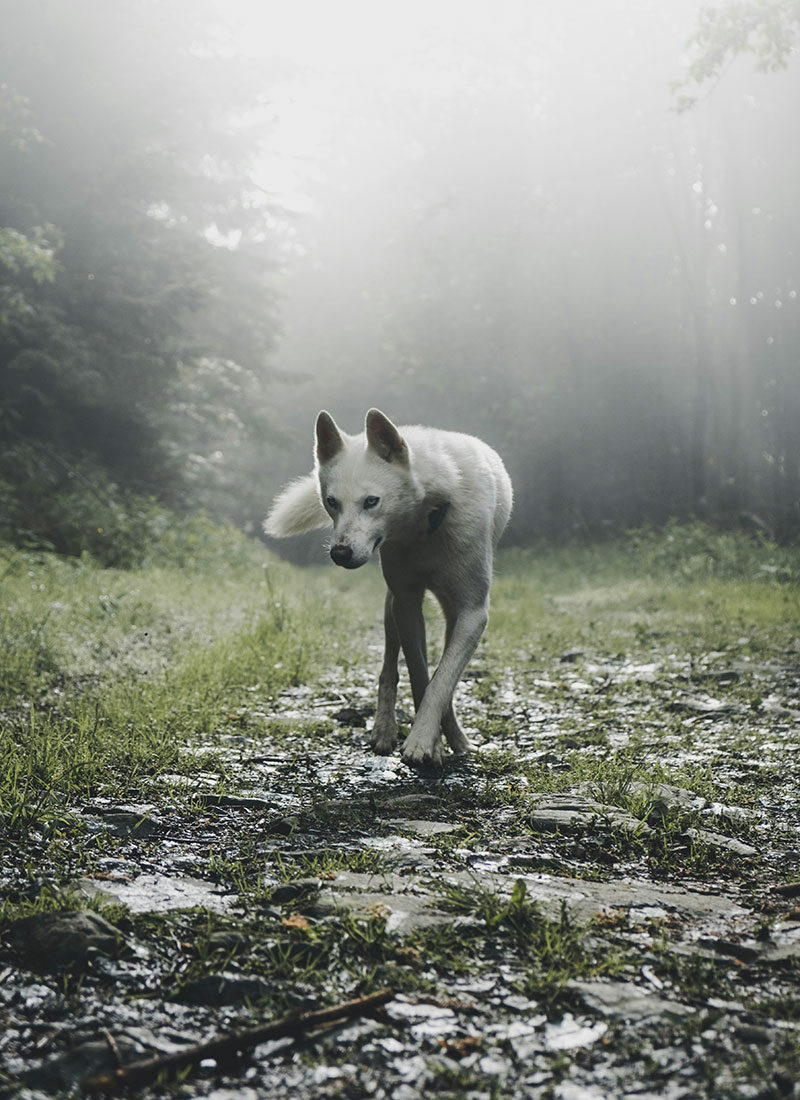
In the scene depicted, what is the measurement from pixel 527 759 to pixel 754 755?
1154 millimetres

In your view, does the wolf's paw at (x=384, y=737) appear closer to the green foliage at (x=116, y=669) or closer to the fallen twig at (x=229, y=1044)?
the green foliage at (x=116, y=669)

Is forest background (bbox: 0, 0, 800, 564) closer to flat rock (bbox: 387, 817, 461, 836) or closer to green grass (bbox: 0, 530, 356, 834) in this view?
green grass (bbox: 0, 530, 356, 834)

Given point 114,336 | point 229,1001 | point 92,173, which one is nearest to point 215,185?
point 92,173

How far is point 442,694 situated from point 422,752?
31 centimetres

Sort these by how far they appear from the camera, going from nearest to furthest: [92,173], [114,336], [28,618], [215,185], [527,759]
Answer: [527,759] < [28,618] < [114,336] < [92,173] < [215,185]

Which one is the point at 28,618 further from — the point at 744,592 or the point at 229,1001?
the point at 744,592

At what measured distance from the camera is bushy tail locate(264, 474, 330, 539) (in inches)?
207

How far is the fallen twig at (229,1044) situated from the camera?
182cm

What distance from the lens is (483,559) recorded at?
472cm

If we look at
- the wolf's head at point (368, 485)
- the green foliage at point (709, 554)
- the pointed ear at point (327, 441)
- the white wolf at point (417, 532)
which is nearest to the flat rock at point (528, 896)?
the white wolf at point (417, 532)

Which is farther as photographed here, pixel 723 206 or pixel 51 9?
pixel 723 206

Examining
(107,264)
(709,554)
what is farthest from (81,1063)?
(107,264)

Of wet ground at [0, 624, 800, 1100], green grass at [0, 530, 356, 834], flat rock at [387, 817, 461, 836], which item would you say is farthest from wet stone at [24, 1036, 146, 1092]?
flat rock at [387, 817, 461, 836]

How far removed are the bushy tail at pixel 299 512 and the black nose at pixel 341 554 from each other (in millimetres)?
998
